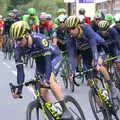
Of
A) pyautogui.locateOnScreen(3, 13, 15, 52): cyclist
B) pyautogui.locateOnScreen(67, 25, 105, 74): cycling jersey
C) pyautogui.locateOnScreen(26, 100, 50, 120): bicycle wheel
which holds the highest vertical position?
pyautogui.locateOnScreen(67, 25, 105, 74): cycling jersey

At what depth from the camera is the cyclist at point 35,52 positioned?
7000 mm

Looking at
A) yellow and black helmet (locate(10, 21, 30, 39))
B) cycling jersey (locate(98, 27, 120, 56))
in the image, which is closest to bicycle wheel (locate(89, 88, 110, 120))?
yellow and black helmet (locate(10, 21, 30, 39))

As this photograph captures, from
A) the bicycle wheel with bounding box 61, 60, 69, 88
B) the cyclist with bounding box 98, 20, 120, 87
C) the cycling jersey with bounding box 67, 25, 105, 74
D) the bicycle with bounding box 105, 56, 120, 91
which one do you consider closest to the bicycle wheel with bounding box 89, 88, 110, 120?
Answer: the cycling jersey with bounding box 67, 25, 105, 74

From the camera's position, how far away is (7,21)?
23.2 metres

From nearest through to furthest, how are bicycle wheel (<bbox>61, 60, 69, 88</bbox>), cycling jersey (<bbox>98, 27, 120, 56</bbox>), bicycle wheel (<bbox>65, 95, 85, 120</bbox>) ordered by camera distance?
bicycle wheel (<bbox>65, 95, 85, 120</bbox>) < cycling jersey (<bbox>98, 27, 120, 56</bbox>) < bicycle wheel (<bbox>61, 60, 69, 88</bbox>)

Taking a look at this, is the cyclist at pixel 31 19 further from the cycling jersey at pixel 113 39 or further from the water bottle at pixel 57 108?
the water bottle at pixel 57 108

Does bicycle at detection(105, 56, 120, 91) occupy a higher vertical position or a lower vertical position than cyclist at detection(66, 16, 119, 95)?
lower

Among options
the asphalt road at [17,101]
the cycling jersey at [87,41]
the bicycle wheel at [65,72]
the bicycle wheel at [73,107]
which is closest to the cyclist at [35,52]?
the bicycle wheel at [73,107]

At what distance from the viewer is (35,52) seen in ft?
23.8

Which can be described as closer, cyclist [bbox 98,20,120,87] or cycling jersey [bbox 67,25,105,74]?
cycling jersey [bbox 67,25,105,74]

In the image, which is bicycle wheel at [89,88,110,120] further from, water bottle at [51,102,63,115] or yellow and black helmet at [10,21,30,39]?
yellow and black helmet at [10,21,30,39]

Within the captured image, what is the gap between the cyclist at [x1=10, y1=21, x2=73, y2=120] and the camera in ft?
23.0

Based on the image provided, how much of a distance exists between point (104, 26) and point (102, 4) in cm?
2239

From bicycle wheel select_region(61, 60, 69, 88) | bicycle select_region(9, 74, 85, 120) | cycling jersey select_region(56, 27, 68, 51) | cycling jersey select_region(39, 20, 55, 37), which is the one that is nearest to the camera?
bicycle select_region(9, 74, 85, 120)
